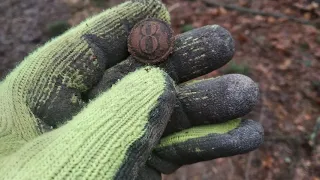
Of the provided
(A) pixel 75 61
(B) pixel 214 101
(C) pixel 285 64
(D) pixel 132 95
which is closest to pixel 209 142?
(B) pixel 214 101

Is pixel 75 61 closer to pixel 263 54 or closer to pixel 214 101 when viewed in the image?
pixel 214 101

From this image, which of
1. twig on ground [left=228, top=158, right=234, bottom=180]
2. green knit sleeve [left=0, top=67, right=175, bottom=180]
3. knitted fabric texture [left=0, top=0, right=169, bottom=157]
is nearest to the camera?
green knit sleeve [left=0, top=67, right=175, bottom=180]

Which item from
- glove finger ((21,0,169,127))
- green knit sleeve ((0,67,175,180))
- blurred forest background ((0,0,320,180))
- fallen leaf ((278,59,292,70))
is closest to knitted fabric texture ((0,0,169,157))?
glove finger ((21,0,169,127))

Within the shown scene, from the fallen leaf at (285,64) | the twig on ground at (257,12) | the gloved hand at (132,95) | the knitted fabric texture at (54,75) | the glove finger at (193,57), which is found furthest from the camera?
the twig on ground at (257,12)

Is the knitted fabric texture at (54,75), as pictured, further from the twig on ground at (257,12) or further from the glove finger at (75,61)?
the twig on ground at (257,12)

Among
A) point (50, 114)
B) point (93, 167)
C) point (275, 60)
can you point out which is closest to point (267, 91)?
point (275, 60)

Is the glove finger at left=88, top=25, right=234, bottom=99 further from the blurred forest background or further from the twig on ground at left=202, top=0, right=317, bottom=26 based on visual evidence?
the twig on ground at left=202, top=0, right=317, bottom=26

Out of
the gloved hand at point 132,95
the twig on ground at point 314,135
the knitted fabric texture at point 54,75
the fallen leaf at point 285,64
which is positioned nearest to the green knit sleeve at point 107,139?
the gloved hand at point 132,95
